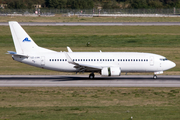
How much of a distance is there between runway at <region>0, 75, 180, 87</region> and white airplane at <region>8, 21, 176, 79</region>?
4.75 ft

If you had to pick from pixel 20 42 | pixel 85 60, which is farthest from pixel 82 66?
pixel 20 42

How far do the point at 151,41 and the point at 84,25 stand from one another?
3147 centimetres

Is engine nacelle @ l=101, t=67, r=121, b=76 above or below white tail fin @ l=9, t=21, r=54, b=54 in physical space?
below

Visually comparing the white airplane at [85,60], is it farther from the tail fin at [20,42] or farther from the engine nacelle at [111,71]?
the engine nacelle at [111,71]

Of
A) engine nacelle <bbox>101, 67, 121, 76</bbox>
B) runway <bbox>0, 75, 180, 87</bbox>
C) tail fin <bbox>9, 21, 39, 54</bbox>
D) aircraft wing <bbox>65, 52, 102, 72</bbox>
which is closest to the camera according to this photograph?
runway <bbox>0, 75, 180, 87</bbox>

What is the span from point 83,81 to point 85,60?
318 cm

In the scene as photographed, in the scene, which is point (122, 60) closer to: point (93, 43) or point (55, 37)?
point (93, 43)

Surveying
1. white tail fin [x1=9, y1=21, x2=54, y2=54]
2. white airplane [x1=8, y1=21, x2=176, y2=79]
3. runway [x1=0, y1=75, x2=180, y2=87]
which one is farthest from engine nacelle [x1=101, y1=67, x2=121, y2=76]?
white tail fin [x1=9, y1=21, x2=54, y2=54]

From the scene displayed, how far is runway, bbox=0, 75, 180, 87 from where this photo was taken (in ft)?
134

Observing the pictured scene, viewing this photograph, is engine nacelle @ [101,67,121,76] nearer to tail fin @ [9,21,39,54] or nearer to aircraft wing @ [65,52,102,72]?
aircraft wing @ [65,52,102,72]

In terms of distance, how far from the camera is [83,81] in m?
44.1

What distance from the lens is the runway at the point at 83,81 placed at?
40.8 m

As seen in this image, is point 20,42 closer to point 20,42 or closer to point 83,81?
point 20,42

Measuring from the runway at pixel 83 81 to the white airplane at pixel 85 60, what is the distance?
1447 millimetres
